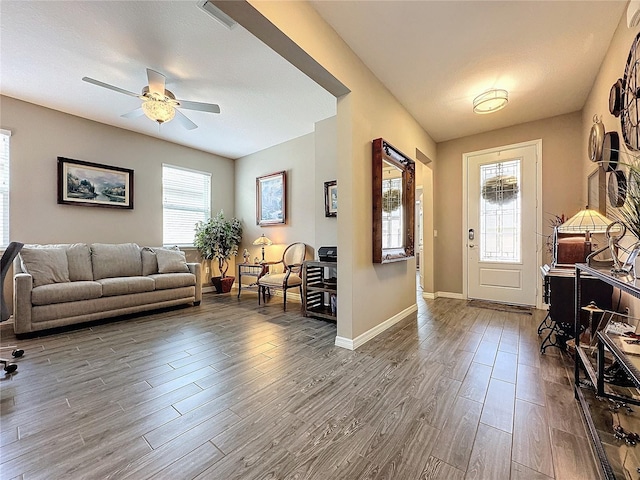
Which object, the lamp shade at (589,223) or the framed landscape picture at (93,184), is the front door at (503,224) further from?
the framed landscape picture at (93,184)

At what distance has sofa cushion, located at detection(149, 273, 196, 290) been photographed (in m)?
3.76

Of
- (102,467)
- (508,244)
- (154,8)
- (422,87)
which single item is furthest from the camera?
(508,244)

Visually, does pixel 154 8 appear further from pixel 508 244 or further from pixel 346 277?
pixel 508 244

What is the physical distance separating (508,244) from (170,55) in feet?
15.9

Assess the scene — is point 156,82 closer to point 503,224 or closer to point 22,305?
point 22,305

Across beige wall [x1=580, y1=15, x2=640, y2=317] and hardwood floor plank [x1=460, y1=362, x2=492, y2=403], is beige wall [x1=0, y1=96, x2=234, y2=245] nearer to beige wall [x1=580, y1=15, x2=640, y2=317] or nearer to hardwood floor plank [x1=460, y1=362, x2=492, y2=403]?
hardwood floor plank [x1=460, y1=362, x2=492, y2=403]

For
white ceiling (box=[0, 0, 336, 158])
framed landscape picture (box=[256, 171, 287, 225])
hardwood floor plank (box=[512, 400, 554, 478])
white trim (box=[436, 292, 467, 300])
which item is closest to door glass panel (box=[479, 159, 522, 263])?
white trim (box=[436, 292, 467, 300])

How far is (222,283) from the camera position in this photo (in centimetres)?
515

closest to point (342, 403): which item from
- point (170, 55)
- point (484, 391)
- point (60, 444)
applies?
point (484, 391)

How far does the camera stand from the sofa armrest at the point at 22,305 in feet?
8.89

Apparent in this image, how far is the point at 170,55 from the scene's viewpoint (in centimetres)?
255

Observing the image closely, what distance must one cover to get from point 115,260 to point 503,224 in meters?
5.72

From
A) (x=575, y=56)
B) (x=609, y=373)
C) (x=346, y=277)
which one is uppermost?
(x=575, y=56)

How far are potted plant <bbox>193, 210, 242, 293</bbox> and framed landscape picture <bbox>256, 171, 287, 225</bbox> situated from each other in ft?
2.22
